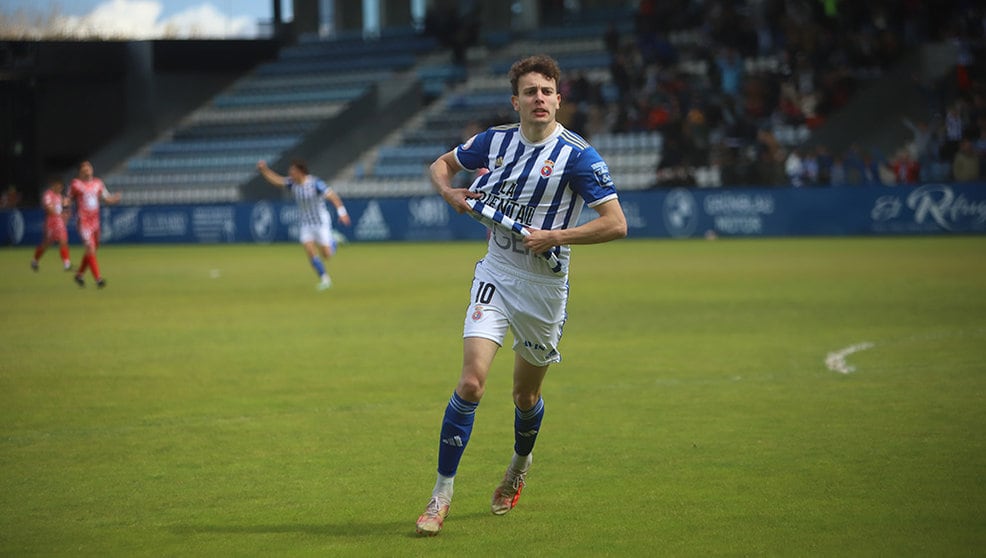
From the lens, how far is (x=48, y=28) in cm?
5341

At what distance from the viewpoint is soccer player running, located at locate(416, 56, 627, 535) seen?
6629mm

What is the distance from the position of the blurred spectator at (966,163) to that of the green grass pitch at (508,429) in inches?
474

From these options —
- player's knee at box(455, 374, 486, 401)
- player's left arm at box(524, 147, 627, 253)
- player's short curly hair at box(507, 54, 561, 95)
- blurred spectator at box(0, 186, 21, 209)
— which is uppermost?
player's short curly hair at box(507, 54, 561, 95)

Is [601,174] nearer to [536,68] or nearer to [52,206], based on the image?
[536,68]

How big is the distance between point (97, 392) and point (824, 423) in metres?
6.27

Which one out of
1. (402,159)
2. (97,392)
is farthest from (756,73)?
(97,392)

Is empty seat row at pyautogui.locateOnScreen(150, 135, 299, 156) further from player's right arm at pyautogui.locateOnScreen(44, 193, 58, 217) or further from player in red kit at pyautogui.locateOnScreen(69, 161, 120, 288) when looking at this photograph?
player in red kit at pyautogui.locateOnScreen(69, 161, 120, 288)

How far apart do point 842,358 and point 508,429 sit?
4.60 meters

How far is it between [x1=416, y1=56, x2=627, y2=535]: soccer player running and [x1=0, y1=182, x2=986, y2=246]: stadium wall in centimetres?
2645

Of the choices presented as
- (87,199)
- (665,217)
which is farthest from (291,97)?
(87,199)

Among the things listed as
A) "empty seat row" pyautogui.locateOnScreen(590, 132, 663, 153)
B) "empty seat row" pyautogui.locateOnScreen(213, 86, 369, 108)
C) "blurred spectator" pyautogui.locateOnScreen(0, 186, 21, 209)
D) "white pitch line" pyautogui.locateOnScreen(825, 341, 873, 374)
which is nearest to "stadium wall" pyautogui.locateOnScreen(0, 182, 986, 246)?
"empty seat row" pyautogui.locateOnScreen(590, 132, 663, 153)

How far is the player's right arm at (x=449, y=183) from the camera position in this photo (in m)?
6.77

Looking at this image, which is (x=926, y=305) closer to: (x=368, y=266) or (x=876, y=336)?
(x=876, y=336)

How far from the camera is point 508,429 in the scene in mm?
9352
